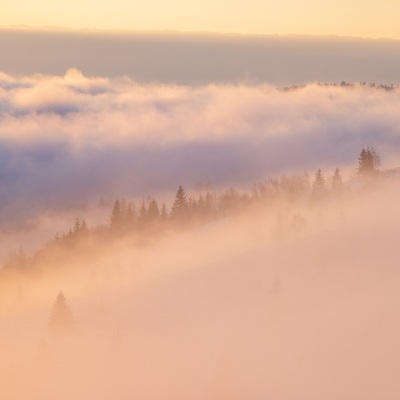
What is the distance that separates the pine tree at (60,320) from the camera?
67.4 metres

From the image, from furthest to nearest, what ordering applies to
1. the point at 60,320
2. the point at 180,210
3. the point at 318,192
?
the point at 180,210 → the point at 318,192 → the point at 60,320

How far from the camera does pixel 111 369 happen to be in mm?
58750

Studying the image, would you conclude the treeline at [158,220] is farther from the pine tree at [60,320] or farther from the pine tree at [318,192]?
the pine tree at [60,320]

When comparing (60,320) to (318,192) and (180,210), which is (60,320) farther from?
(180,210)

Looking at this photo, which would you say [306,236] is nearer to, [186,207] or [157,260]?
[157,260]

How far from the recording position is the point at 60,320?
2682 inches

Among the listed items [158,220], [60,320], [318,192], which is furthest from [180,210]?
[60,320]

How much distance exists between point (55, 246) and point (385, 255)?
7339 centimetres

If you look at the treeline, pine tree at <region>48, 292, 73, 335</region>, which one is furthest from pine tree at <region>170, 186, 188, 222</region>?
pine tree at <region>48, 292, 73, 335</region>

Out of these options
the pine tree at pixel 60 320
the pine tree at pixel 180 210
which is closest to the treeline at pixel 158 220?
the pine tree at pixel 180 210

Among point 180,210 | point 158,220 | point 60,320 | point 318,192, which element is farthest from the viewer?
point 180,210

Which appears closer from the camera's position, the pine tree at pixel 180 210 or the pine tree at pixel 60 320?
the pine tree at pixel 60 320

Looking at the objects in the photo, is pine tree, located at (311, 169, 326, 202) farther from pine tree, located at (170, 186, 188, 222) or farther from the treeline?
pine tree, located at (170, 186, 188, 222)

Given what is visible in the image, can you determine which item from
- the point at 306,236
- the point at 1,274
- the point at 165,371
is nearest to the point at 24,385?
the point at 165,371
